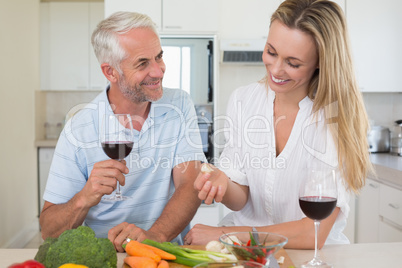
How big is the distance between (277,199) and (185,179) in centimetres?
38

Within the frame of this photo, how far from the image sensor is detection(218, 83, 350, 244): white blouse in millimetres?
1674

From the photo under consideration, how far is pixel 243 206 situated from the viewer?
181 centimetres

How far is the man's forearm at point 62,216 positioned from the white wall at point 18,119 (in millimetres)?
2603

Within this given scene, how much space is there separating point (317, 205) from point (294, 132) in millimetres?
565

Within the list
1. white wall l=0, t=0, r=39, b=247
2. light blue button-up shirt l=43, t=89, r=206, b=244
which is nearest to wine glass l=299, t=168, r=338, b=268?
light blue button-up shirt l=43, t=89, r=206, b=244

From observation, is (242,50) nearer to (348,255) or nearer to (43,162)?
(43,162)

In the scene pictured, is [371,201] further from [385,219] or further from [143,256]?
[143,256]

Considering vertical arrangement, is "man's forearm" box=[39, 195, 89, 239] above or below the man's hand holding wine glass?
below

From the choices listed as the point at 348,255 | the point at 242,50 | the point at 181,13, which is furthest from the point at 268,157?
the point at 181,13

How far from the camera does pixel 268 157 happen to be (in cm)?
174

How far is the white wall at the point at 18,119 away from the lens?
164 inches

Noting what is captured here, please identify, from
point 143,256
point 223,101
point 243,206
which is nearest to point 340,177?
point 243,206

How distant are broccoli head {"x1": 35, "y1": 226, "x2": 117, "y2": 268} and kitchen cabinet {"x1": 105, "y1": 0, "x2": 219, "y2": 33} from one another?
307 centimetres

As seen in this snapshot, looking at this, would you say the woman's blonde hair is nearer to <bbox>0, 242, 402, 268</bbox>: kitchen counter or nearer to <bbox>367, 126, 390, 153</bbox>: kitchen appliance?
<bbox>0, 242, 402, 268</bbox>: kitchen counter
